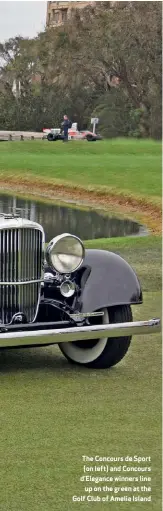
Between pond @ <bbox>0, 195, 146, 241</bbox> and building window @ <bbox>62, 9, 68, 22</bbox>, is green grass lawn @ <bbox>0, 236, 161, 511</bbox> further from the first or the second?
building window @ <bbox>62, 9, 68, 22</bbox>

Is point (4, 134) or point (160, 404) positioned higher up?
point (4, 134)

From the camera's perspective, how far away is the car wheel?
23.3 feet

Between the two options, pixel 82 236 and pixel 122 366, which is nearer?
pixel 122 366

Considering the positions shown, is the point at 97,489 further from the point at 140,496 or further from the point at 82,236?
the point at 82,236

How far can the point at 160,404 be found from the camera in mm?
6375

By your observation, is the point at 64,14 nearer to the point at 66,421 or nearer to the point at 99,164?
the point at 99,164

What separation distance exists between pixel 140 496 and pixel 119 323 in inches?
80.9

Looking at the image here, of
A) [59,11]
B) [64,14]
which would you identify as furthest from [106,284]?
A: [64,14]

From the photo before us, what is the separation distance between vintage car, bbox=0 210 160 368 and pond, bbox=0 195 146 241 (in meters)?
9.73

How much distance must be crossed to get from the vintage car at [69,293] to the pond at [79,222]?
9.73 meters

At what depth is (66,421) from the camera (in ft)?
19.6

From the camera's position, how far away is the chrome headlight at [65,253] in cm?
705

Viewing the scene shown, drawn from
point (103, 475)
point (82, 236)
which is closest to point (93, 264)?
point (103, 475)

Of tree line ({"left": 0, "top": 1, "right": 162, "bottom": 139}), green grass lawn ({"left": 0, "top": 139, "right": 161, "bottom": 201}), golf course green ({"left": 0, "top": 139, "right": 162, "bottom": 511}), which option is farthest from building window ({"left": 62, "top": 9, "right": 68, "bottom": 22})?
golf course green ({"left": 0, "top": 139, "right": 162, "bottom": 511})
